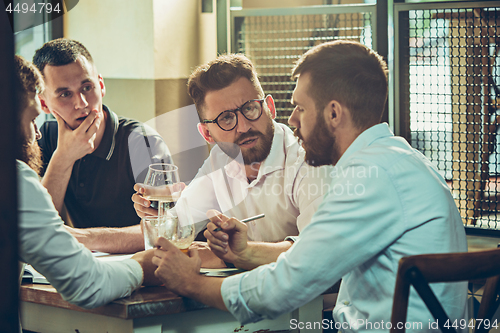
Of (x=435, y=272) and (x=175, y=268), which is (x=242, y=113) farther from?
(x=435, y=272)

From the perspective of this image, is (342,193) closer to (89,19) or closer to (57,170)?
(57,170)

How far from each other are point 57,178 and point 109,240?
558 mm

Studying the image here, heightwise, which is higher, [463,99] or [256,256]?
[463,99]

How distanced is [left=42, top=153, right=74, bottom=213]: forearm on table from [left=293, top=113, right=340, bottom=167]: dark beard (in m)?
1.14

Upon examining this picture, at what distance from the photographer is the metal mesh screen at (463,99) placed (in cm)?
203

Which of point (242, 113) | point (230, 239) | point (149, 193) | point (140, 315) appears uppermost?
point (242, 113)

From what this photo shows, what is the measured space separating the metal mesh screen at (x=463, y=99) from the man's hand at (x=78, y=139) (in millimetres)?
1460

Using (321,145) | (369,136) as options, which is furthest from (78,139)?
(369,136)

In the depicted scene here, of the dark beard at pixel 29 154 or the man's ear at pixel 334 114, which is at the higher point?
the man's ear at pixel 334 114

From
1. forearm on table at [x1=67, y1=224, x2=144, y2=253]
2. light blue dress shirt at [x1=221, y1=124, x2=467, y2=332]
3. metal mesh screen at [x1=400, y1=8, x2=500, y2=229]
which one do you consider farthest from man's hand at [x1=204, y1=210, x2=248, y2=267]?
metal mesh screen at [x1=400, y1=8, x2=500, y2=229]

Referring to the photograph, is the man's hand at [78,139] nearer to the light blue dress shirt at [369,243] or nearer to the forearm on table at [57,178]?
the forearm on table at [57,178]

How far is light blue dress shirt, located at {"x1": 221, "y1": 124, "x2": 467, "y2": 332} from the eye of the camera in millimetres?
1029

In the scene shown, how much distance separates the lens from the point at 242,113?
Result: 1822 millimetres

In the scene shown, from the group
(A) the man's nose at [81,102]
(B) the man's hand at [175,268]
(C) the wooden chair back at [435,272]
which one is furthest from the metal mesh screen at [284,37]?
(C) the wooden chair back at [435,272]
